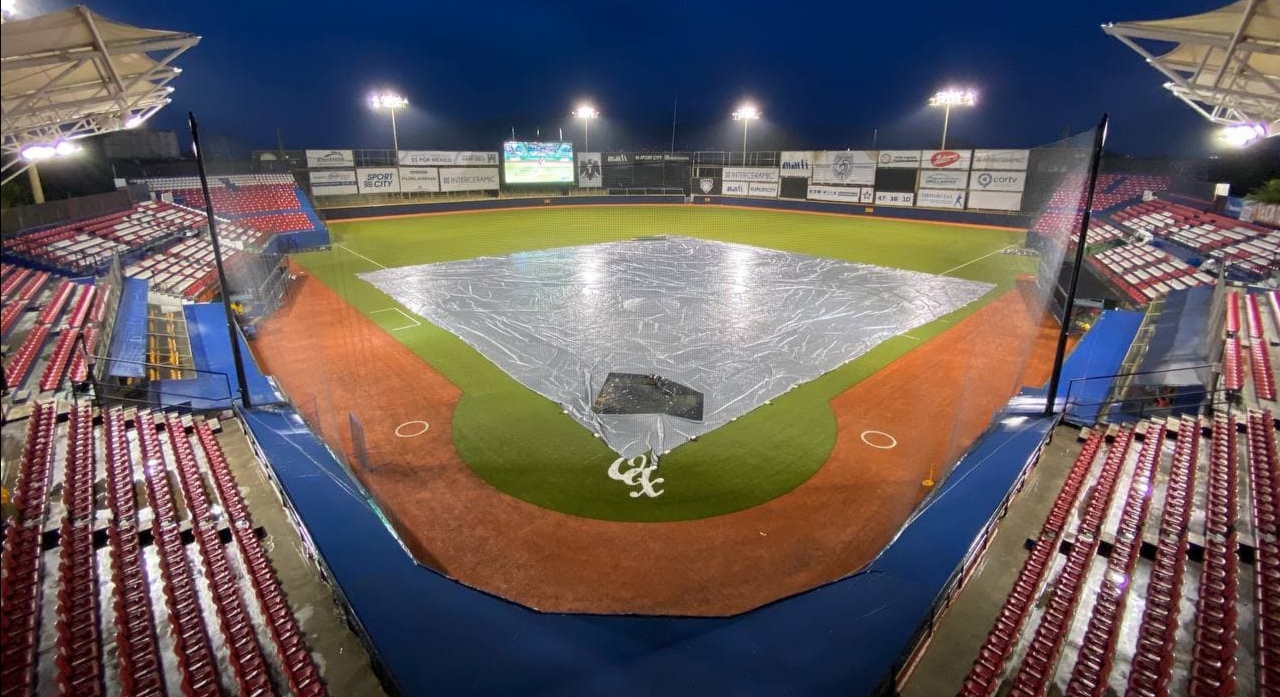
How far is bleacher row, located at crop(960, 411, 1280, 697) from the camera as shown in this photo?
16.3 ft

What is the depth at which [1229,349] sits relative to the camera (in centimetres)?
1077

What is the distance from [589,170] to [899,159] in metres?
24.8

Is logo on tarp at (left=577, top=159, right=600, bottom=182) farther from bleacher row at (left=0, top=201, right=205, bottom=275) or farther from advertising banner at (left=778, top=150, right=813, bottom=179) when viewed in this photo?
bleacher row at (left=0, top=201, right=205, bottom=275)

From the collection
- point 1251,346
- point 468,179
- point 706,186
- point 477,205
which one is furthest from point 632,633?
point 706,186

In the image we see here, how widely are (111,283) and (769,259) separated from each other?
2161 centimetres

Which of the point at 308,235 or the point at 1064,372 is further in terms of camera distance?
the point at 308,235

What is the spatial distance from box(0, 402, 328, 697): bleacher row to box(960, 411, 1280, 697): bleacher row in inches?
249

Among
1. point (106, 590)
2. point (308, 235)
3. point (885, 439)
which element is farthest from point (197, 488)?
point (308, 235)

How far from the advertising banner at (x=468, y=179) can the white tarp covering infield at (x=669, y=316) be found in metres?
23.9

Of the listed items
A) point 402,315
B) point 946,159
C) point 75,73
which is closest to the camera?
point 75,73

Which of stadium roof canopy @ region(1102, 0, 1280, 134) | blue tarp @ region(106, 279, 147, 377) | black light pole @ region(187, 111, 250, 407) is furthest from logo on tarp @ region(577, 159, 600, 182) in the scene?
stadium roof canopy @ region(1102, 0, 1280, 134)

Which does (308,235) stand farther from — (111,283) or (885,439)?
(885,439)

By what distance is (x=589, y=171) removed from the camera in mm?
51312

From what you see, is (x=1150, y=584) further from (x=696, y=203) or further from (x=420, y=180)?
(x=696, y=203)
